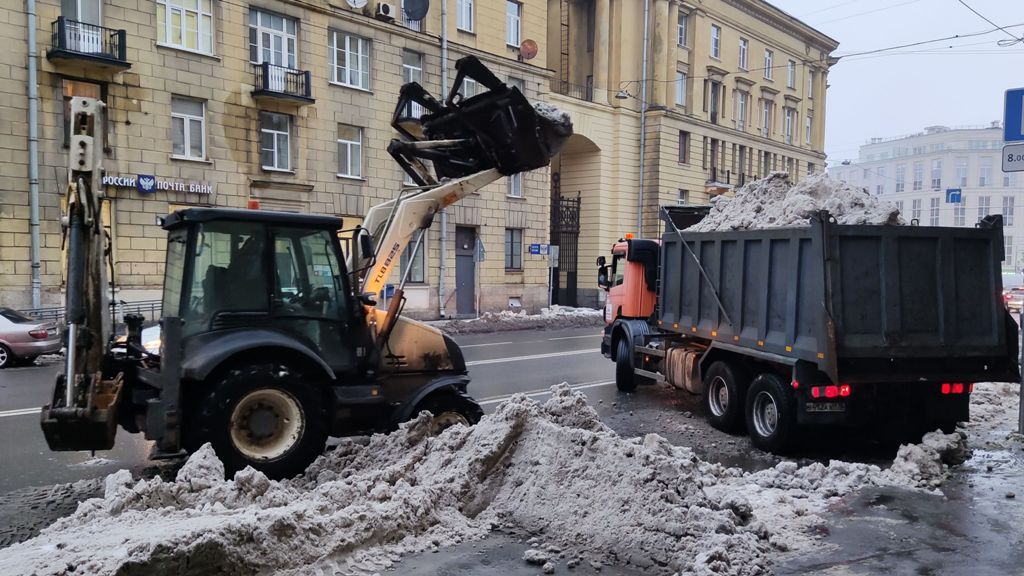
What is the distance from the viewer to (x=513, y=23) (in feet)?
101

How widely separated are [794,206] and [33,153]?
18352mm

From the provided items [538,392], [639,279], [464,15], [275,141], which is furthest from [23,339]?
[464,15]

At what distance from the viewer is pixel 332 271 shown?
6.63 meters

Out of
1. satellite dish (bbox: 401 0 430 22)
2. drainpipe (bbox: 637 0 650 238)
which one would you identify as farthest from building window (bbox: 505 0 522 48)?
drainpipe (bbox: 637 0 650 238)

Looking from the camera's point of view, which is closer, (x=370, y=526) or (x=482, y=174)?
(x=370, y=526)

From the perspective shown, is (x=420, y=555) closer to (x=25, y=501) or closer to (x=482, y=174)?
(x=25, y=501)

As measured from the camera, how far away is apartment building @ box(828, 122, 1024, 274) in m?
66.1

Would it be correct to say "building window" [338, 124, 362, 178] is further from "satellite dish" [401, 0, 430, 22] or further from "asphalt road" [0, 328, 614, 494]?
"asphalt road" [0, 328, 614, 494]

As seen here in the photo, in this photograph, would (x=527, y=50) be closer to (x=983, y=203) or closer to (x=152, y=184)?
(x=152, y=184)

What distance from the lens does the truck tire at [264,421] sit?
5.74 meters

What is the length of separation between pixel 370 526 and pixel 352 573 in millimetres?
400

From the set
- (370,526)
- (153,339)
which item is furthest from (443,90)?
(370,526)

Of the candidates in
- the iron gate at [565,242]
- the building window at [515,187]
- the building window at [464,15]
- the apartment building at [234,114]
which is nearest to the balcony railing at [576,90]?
the iron gate at [565,242]

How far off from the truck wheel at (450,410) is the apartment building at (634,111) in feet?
89.9
